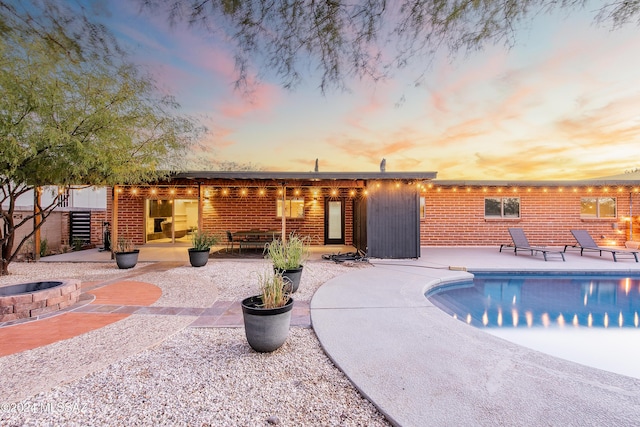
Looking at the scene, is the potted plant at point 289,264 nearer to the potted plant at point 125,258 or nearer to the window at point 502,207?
the potted plant at point 125,258

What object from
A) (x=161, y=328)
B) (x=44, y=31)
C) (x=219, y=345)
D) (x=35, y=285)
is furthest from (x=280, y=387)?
(x=35, y=285)

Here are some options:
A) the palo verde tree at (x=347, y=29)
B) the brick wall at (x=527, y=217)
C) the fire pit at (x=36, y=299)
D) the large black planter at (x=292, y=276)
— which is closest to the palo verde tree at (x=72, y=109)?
the palo verde tree at (x=347, y=29)

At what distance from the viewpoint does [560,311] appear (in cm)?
498

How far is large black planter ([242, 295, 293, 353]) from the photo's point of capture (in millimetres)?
2674

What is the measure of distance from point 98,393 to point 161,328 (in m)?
1.31

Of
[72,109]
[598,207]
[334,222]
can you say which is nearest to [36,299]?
[72,109]

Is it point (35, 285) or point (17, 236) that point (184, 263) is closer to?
point (35, 285)

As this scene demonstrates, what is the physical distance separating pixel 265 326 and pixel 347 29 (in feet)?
9.16

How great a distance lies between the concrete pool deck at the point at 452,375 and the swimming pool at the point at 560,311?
Answer: 1.22 meters

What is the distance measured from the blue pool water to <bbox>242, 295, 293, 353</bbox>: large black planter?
316cm

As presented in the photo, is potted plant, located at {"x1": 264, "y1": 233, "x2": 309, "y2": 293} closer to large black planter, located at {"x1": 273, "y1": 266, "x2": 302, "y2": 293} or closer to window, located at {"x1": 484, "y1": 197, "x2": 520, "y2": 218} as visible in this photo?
large black planter, located at {"x1": 273, "y1": 266, "x2": 302, "y2": 293}

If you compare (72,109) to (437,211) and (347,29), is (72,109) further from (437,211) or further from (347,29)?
(437,211)

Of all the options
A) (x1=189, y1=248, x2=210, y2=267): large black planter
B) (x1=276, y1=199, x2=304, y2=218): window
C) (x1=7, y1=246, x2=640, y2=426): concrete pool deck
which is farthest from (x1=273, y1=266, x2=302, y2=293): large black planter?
(x1=276, y1=199, x2=304, y2=218): window

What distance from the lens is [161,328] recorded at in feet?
11.1
